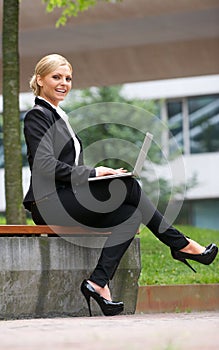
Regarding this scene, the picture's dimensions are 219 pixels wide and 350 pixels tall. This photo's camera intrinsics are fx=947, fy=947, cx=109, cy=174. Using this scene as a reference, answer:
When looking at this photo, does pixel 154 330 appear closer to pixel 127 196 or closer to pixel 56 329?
pixel 56 329

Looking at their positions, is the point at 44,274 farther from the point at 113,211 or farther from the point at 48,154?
the point at 48,154

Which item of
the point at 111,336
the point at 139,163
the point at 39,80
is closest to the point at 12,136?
the point at 39,80

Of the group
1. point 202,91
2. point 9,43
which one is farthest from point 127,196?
point 202,91

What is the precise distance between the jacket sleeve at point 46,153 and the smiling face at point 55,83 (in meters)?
0.21

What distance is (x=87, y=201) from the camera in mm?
5855

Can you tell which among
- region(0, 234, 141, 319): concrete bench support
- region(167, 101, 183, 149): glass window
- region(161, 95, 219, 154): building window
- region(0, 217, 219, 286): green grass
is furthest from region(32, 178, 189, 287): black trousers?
region(167, 101, 183, 149): glass window

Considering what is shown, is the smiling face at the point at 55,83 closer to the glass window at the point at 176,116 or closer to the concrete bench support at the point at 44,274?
the concrete bench support at the point at 44,274

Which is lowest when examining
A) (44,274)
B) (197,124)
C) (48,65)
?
(44,274)

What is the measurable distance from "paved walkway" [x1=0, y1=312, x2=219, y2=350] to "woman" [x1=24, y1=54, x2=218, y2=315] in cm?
123

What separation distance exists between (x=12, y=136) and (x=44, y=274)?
435 centimetres

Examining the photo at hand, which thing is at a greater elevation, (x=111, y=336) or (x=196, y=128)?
(x=196, y=128)

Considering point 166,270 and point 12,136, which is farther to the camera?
point 12,136

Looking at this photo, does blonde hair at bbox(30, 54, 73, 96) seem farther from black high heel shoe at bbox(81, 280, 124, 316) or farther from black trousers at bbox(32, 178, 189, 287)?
black high heel shoe at bbox(81, 280, 124, 316)

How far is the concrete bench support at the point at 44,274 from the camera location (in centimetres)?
581
